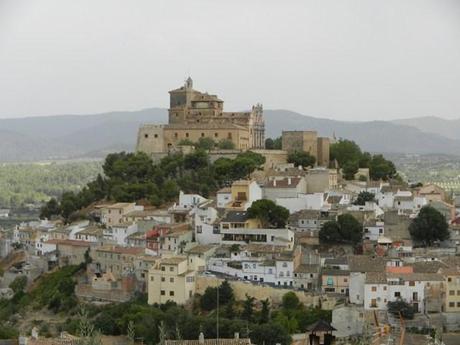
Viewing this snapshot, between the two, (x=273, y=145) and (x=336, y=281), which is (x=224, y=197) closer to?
(x=336, y=281)

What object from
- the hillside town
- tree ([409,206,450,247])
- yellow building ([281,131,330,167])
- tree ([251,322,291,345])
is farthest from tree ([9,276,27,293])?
yellow building ([281,131,330,167])

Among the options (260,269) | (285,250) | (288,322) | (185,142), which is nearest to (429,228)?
(285,250)

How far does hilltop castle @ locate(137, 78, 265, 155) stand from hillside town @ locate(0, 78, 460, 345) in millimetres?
1898

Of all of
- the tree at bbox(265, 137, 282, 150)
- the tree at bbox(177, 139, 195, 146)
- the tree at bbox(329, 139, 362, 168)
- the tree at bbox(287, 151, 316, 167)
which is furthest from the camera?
the tree at bbox(265, 137, 282, 150)

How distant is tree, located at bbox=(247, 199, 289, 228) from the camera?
1888 cm

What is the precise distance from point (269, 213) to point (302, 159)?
20.6 feet

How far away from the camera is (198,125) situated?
1072 inches

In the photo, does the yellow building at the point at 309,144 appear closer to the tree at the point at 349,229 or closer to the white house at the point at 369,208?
the white house at the point at 369,208

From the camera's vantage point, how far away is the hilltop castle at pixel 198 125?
26969 millimetres

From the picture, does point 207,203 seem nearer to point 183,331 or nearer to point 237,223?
point 237,223

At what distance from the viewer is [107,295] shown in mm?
18062

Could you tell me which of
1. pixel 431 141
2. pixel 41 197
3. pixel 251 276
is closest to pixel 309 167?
pixel 251 276

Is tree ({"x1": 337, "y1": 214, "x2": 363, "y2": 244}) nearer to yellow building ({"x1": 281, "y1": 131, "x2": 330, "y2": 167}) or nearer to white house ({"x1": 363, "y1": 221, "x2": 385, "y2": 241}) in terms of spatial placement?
white house ({"x1": 363, "y1": 221, "x2": 385, "y2": 241})

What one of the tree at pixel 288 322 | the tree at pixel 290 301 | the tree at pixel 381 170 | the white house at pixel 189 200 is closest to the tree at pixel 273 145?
the tree at pixel 381 170
